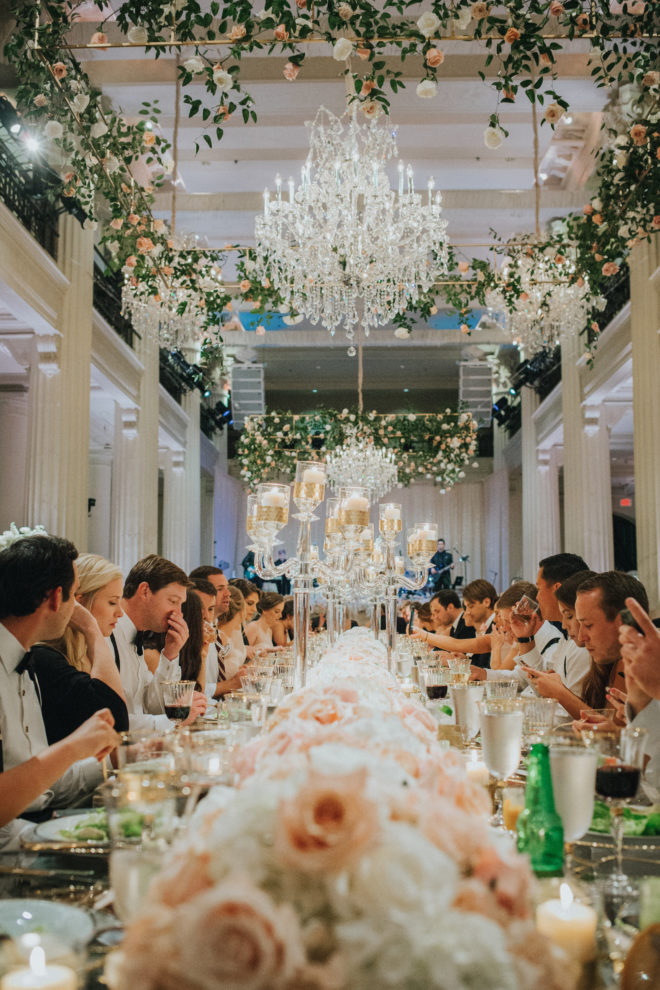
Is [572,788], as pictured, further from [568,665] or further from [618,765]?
[568,665]

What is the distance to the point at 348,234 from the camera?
569cm

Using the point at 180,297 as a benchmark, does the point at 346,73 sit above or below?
above

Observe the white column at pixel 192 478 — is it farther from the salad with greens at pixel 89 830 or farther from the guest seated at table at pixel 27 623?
the salad with greens at pixel 89 830

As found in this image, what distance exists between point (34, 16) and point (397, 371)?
50.2 ft

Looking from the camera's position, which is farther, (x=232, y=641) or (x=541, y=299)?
(x=541, y=299)

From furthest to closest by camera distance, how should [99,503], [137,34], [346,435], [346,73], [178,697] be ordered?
[346,435], [99,503], [346,73], [137,34], [178,697]

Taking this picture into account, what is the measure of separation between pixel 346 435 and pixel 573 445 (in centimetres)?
441

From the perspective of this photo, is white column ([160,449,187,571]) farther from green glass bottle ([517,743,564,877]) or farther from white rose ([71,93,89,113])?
green glass bottle ([517,743,564,877])

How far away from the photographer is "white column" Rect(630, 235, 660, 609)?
693cm

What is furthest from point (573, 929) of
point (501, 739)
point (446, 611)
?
point (446, 611)

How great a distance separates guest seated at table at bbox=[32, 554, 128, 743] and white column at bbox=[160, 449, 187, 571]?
33.8ft

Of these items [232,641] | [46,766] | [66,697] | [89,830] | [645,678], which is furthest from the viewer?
[232,641]

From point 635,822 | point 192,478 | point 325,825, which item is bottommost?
point 635,822

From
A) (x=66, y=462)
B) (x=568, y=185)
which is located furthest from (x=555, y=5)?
(x=568, y=185)
